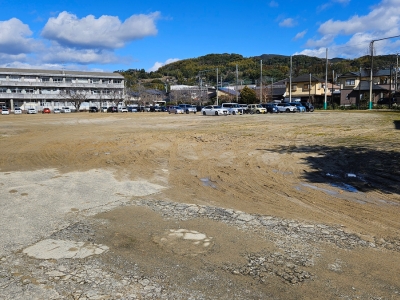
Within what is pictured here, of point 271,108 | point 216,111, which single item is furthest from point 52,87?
point 271,108

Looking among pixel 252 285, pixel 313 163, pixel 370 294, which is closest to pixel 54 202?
pixel 252 285

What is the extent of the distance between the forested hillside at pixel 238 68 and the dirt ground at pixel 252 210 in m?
91.7

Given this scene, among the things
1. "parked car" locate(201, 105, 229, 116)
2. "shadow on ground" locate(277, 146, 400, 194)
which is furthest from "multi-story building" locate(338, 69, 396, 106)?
"shadow on ground" locate(277, 146, 400, 194)

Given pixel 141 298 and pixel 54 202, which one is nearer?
pixel 141 298

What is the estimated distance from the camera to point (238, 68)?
143750mm

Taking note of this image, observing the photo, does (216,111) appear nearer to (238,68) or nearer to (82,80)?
(82,80)

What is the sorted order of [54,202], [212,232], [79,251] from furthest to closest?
1. [54,202]
2. [212,232]
3. [79,251]

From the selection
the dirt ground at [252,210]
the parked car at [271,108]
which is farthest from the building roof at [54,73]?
the dirt ground at [252,210]

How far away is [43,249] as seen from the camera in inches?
193

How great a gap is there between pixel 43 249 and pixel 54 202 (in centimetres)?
258

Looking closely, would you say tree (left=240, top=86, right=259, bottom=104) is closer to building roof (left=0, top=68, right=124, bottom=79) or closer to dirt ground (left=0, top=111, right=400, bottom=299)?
building roof (left=0, top=68, right=124, bottom=79)

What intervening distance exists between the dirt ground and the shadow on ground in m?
0.03

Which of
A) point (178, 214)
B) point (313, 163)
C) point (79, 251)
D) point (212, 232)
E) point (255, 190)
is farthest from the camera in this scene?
point (313, 163)

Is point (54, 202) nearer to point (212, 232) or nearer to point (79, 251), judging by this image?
point (79, 251)
